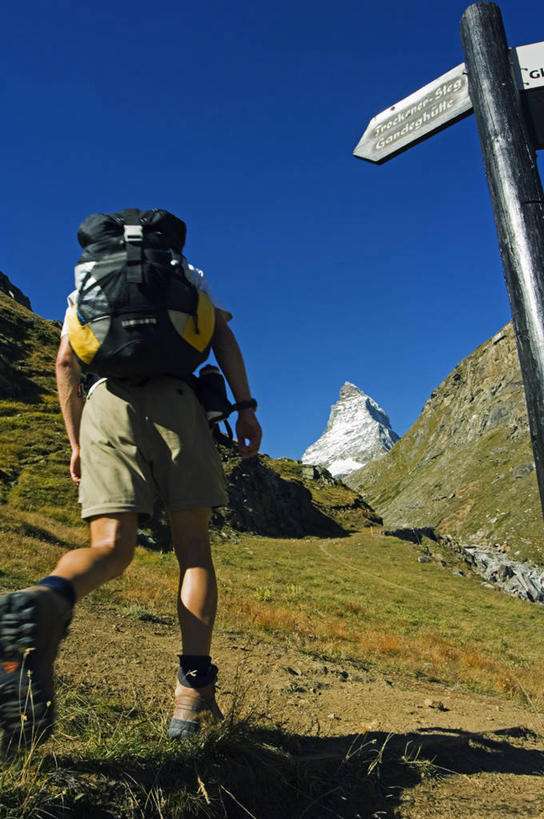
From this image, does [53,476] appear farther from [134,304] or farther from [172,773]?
[172,773]

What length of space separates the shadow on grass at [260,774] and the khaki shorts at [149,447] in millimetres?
961

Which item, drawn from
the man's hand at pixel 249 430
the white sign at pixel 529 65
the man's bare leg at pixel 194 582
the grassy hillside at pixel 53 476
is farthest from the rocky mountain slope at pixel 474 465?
the man's bare leg at pixel 194 582

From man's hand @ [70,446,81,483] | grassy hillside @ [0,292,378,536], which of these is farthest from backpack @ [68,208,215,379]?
grassy hillside @ [0,292,378,536]

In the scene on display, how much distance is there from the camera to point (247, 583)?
15352 mm

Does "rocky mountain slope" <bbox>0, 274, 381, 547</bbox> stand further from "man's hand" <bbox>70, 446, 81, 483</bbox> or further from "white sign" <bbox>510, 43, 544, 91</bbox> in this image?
"white sign" <bbox>510, 43, 544, 91</bbox>

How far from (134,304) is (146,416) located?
52 centimetres

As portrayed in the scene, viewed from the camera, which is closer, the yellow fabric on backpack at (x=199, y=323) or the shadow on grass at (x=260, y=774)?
the shadow on grass at (x=260, y=774)

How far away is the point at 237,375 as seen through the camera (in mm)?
3131

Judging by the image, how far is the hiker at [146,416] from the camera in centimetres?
246

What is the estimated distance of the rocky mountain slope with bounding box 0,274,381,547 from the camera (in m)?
22.9

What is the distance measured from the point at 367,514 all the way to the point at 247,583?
35251 millimetres

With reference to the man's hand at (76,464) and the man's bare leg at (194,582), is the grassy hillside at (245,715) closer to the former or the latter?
the man's bare leg at (194,582)

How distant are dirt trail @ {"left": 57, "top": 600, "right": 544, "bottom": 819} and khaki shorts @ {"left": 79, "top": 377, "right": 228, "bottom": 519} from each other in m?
1.00

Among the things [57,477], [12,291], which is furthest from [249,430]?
[12,291]
